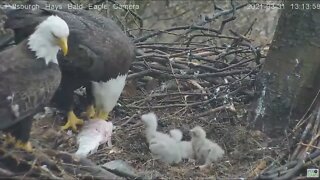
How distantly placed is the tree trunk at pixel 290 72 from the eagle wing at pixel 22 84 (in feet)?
5.00

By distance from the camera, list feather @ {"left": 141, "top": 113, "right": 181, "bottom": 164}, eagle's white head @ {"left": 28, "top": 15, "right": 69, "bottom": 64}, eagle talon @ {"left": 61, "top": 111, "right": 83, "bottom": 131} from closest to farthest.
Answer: eagle's white head @ {"left": 28, "top": 15, "right": 69, "bottom": 64}
feather @ {"left": 141, "top": 113, "right": 181, "bottom": 164}
eagle talon @ {"left": 61, "top": 111, "right": 83, "bottom": 131}

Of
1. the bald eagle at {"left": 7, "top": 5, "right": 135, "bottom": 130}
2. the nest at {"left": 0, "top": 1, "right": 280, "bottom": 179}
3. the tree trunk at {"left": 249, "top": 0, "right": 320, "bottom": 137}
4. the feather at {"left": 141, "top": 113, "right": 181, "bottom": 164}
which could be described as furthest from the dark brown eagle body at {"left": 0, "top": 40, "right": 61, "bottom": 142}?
the tree trunk at {"left": 249, "top": 0, "right": 320, "bottom": 137}

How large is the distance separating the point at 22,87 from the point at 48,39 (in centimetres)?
34

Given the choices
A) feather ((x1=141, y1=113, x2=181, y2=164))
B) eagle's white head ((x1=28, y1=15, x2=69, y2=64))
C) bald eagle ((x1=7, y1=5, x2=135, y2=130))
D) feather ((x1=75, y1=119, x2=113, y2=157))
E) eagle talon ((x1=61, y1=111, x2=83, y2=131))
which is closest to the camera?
eagle's white head ((x1=28, y1=15, x2=69, y2=64))

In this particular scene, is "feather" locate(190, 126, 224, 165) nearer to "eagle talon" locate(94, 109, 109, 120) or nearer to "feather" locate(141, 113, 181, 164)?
"feather" locate(141, 113, 181, 164)

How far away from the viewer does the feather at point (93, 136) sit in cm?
446

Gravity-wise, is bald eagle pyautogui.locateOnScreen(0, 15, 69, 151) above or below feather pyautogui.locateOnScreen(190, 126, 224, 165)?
above

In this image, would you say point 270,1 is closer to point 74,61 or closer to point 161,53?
point 161,53

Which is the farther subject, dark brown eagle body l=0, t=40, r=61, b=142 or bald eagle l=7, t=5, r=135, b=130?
bald eagle l=7, t=5, r=135, b=130

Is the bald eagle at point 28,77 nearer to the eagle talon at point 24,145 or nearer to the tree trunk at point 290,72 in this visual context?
the eagle talon at point 24,145

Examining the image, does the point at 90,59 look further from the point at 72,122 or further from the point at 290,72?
the point at 290,72

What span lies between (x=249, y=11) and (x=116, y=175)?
6.25 m

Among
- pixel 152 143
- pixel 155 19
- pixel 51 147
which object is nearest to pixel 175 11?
pixel 155 19

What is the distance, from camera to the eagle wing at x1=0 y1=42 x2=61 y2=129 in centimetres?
382
